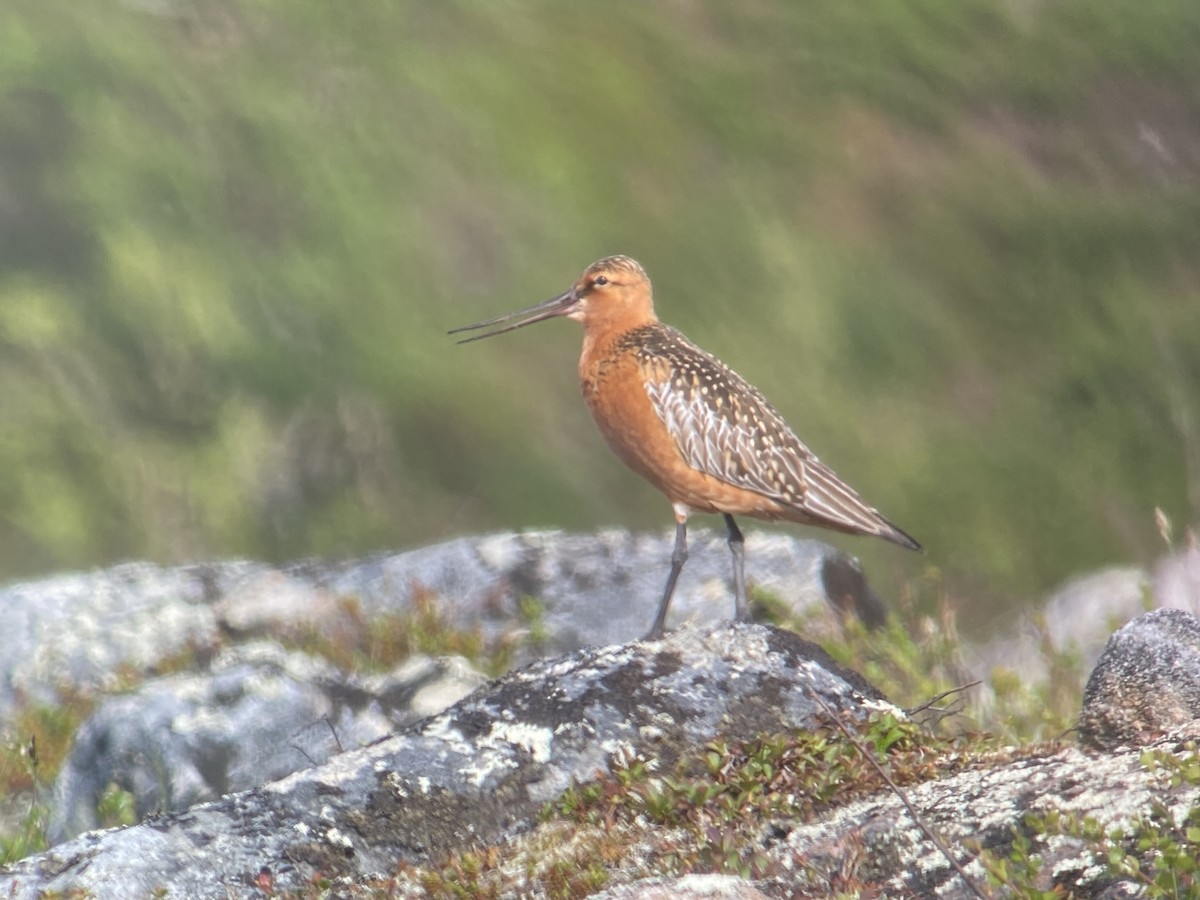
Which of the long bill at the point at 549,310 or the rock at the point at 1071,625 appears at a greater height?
the long bill at the point at 549,310

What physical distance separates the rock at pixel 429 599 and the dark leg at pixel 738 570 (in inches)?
50.7

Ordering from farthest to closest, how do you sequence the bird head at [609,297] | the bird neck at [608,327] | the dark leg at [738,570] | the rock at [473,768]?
the bird head at [609,297]
the bird neck at [608,327]
the dark leg at [738,570]
the rock at [473,768]

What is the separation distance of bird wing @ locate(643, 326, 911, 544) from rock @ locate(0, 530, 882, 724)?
1394 millimetres

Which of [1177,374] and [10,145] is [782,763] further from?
[10,145]

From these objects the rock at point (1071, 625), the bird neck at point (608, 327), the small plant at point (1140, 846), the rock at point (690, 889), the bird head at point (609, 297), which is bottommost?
the rock at point (1071, 625)

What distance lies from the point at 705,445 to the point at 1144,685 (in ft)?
9.40

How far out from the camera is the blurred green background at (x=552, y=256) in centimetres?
1447

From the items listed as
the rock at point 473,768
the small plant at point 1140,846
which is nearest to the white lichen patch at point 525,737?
the rock at point 473,768

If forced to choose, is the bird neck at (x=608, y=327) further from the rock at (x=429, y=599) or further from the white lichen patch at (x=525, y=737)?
the white lichen patch at (x=525, y=737)

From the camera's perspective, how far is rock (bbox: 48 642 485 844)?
280 inches

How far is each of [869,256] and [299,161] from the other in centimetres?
571

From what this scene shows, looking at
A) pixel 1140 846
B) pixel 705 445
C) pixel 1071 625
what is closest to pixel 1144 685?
pixel 1140 846

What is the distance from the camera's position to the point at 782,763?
16.6 feet

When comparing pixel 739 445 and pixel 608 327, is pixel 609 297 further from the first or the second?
pixel 739 445
